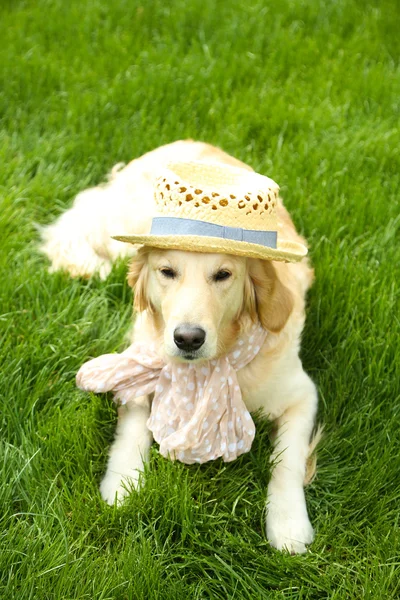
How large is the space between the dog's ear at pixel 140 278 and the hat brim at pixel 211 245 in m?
0.23

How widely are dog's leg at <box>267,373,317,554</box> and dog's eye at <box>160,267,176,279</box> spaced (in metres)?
0.75

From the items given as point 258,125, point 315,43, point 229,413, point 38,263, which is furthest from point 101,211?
point 315,43

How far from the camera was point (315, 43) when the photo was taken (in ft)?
17.7

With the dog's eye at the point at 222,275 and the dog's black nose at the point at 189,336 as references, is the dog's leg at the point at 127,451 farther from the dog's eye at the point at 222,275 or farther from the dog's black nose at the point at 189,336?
the dog's eye at the point at 222,275

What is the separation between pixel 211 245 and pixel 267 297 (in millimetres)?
422

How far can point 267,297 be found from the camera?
2734 millimetres

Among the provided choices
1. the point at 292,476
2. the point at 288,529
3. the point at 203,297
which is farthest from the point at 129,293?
the point at 288,529

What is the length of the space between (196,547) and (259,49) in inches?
151

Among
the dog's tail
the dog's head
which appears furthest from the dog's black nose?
the dog's tail

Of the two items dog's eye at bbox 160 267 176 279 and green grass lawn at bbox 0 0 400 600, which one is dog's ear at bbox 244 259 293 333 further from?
green grass lawn at bbox 0 0 400 600

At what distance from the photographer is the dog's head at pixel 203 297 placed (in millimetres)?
2461

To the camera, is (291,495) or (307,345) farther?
(307,345)

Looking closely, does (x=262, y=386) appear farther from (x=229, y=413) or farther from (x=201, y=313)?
(x=201, y=313)

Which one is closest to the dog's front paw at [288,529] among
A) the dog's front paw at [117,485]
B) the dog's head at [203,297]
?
the dog's front paw at [117,485]
